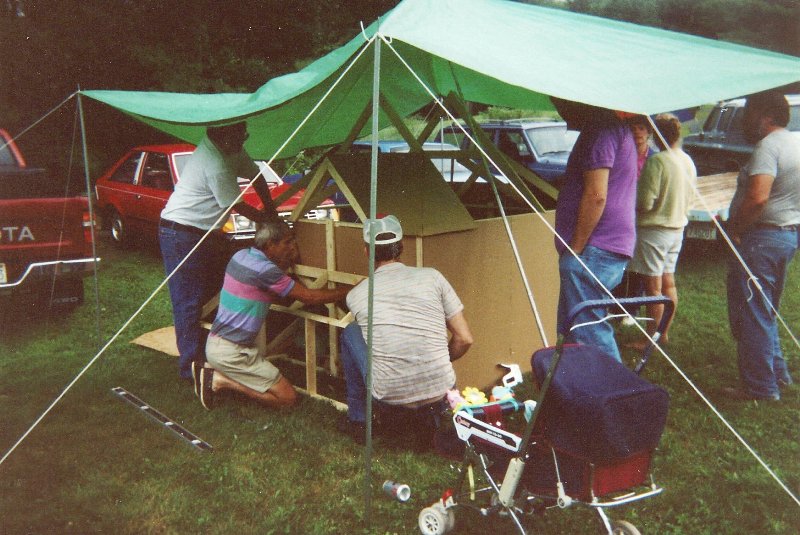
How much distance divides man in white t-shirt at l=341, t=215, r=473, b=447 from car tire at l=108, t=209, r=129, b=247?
312 inches

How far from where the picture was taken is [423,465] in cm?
396

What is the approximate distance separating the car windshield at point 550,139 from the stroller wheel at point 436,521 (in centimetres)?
786

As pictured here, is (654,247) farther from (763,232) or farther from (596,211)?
(596,211)

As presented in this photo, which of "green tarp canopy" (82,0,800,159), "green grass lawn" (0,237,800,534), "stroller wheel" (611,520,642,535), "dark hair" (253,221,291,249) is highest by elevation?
"green tarp canopy" (82,0,800,159)

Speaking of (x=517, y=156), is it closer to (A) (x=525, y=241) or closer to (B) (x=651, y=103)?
(A) (x=525, y=241)

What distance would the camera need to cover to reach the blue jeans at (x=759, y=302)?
Answer: 450 cm

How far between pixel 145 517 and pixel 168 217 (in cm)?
234

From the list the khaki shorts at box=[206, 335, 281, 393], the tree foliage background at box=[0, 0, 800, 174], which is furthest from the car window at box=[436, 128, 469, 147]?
the tree foliage background at box=[0, 0, 800, 174]

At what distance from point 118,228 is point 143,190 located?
115cm

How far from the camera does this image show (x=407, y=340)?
382cm

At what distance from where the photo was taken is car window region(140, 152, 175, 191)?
32.6 ft

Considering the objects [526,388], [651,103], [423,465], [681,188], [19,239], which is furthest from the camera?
[19,239]

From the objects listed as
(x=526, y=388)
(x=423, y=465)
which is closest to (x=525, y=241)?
(x=526, y=388)

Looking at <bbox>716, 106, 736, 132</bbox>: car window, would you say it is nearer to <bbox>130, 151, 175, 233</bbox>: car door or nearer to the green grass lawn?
the green grass lawn
